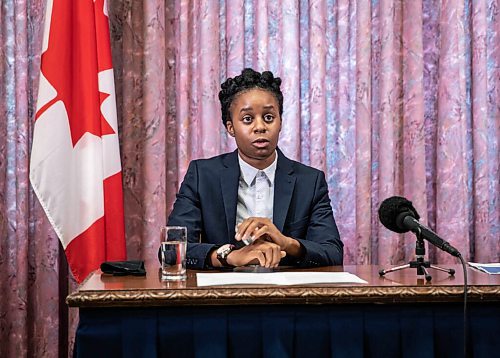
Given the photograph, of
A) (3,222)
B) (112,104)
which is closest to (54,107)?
(112,104)

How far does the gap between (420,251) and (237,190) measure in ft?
2.71

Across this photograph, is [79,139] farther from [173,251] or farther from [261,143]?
[173,251]

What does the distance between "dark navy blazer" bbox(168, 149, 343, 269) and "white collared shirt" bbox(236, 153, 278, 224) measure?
0.10ft

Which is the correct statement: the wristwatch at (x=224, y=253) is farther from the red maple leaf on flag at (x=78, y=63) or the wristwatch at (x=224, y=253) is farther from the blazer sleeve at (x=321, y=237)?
the red maple leaf on flag at (x=78, y=63)

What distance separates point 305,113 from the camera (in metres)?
3.47

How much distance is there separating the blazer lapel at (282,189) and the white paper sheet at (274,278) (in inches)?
19.9

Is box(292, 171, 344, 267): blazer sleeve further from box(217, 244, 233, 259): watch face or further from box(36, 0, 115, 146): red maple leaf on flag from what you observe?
box(36, 0, 115, 146): red maple leaf on flag

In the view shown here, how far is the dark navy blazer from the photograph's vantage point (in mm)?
2561

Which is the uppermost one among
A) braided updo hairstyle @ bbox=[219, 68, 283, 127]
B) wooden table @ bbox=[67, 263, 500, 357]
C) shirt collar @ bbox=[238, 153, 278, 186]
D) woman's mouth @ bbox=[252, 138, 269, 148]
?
braided updo hairstyle @ bbox=[219, 68, 283, 127]

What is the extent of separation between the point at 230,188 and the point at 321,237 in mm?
375

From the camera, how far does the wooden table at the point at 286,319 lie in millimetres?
1739

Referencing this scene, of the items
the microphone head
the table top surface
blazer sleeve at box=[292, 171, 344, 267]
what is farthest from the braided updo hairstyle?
the table top surface

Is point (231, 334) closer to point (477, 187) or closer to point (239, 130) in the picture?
point (239, 130)

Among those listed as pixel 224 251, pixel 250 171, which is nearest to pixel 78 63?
pixel 250 171
